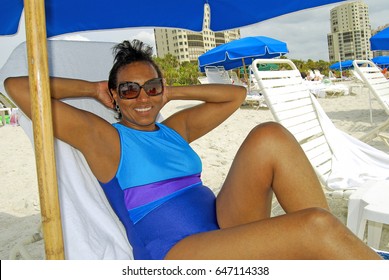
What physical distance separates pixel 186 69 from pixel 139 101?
46946mm

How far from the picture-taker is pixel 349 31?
357 feet

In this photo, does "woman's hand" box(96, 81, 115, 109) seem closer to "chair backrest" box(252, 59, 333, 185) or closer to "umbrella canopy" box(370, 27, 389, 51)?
"chair backrest" box(252, 59, 333, 185)

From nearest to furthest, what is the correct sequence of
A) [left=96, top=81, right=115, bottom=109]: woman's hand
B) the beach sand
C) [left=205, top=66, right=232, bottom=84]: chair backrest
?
[left=96, top=81, right=115, bottom=109]: woman's hand
the beach sand
[left=205, top=66, right=232, bottom=84]: chair backrest

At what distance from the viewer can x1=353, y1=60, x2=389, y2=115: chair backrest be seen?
500 centimetres

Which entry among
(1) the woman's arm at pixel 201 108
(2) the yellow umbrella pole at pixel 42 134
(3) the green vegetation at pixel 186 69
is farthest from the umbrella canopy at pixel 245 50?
(3) the green vegetation at pixel 186 69

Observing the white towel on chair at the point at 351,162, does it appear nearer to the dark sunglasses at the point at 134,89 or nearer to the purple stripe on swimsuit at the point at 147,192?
the purple stripe on swimsuit at the point at 147,192

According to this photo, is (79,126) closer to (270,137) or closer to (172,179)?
(172,179)

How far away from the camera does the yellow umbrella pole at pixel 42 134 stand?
46.2 inches

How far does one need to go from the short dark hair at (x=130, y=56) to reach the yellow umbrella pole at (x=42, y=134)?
0.90m

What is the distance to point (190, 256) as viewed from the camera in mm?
1482

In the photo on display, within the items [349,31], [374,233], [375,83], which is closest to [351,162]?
[374,233]

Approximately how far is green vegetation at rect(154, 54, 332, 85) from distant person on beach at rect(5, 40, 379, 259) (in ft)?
118

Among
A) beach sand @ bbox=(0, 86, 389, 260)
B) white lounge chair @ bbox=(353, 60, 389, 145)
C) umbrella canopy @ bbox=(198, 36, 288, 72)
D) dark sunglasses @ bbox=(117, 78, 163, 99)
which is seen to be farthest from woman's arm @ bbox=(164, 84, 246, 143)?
umbrella canopy @ bbox=(198, 36, 288, 72)
